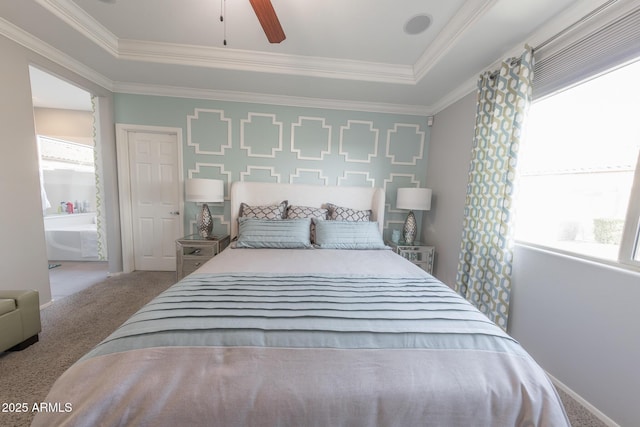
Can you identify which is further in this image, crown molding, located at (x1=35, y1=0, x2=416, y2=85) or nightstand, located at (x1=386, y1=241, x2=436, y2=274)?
nightstand, located at (x1=386, y1=241, x2=436, y2=274)

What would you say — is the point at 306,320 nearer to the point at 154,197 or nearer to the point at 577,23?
the point at 577,23

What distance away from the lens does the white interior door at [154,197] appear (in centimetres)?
299

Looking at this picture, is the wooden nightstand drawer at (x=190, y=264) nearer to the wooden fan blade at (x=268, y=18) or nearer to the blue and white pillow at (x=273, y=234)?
the blue and white pillow at (x=273, y=234)

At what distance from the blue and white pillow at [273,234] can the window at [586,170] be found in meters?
1.89

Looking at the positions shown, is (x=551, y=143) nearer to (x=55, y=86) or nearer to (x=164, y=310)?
(x=164, y=310)

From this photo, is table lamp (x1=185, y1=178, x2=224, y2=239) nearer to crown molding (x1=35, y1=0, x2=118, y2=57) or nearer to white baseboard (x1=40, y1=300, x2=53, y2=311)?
crown molding (x1=35, y1=0, x2=118, y2=57)

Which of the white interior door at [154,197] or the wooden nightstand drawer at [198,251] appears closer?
the wooden nightstand drawer at [198,251]

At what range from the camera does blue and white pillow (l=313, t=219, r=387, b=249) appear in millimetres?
2371

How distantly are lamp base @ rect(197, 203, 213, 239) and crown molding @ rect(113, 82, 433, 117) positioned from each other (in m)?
1.38

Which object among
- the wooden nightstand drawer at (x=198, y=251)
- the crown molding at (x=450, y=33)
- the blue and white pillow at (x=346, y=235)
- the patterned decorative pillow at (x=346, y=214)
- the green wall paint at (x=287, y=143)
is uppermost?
the crown molding at (x=450, y=33)

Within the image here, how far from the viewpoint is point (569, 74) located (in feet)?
5.00

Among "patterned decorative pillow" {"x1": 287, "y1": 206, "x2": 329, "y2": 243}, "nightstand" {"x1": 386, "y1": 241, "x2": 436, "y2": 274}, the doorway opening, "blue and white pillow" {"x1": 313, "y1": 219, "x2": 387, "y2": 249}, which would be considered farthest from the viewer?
the doorway opening

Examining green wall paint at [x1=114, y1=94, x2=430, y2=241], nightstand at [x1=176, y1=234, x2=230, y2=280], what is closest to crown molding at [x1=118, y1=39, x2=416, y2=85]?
green wall paint at [x1=114, y1=94, x2=430, y2=241]

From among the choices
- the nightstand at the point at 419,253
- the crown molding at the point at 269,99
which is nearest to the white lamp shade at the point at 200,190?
the crown molding at the point at 269,99
